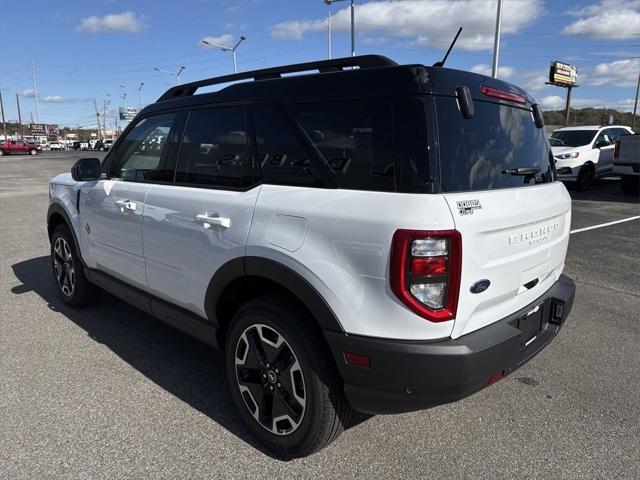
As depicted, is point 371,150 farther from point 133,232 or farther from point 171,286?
point 133,232

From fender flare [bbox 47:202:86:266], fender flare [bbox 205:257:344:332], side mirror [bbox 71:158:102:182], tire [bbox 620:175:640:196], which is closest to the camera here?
fender flare [bbox 205:257:344:332]

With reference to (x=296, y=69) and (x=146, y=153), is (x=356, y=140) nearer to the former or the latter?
(x=296, y=69)

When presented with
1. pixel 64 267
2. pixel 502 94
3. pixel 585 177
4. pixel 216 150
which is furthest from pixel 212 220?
pixel 585 177

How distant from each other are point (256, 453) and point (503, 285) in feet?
5.08

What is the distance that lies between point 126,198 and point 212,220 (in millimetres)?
1155

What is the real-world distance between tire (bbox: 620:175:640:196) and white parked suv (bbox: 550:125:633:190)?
41.0 inches

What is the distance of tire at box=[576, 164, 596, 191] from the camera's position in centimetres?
1412

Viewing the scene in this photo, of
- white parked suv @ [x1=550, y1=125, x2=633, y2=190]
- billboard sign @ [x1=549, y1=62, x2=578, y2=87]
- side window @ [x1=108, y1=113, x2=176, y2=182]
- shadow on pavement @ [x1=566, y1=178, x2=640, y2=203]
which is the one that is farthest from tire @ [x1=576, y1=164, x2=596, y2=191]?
billboard sign @ [x1=549, y1=62, x2=578, y2=87]

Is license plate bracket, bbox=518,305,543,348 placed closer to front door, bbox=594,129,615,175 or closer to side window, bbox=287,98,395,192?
side window, bbox=287,98,395,192

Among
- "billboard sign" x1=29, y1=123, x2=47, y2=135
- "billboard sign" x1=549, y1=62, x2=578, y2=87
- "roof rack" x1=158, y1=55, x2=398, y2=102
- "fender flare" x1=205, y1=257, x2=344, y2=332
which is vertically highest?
"billboard sign" x1=549, y1=62, x2=578, y2=87

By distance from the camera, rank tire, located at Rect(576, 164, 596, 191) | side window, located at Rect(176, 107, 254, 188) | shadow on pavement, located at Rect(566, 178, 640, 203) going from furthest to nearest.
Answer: tire, located at Rect(576, 164, 596, 191), shadow on pavement, located at Rect(566, 178, 640, 203), side window, located at Rect(176, 107, 254, 188)

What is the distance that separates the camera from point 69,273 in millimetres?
4633

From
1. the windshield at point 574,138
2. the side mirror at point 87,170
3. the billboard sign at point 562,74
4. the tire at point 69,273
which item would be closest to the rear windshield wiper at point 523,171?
the side mirror at point 87,170

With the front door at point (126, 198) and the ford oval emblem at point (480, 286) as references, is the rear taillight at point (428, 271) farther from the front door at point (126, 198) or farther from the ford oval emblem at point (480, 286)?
the front door at point (126, 198)
